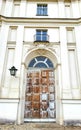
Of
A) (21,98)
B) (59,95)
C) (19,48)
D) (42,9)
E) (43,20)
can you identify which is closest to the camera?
(21,98)

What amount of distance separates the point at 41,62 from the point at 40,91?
2.12 meters

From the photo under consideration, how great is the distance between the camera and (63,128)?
7.28 metres

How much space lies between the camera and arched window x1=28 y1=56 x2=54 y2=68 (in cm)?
1086

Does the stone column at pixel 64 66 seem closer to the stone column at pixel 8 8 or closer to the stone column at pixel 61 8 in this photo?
Result: the stone column at pixel 61 8

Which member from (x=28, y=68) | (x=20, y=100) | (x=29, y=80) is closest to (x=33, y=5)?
(x=28, y=68)

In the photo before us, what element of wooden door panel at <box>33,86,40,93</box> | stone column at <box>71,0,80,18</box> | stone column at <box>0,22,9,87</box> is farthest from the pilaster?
stone column at <box>71,0,80,18</box>

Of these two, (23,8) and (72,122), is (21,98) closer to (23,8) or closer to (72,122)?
(72,122)

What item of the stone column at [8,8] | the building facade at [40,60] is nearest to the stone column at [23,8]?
the building facade at [40,60]

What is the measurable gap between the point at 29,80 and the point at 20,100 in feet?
5.73

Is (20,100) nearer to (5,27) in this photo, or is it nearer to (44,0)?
(5,27)

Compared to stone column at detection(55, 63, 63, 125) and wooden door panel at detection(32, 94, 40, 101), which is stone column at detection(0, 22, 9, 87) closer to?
wooden door panel at detection(32, 94, 40, 101)

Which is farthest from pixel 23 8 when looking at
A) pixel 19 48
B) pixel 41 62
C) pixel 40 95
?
pixel 40 95

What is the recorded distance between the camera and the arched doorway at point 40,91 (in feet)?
30.9

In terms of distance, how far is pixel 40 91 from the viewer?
32.8 ft
